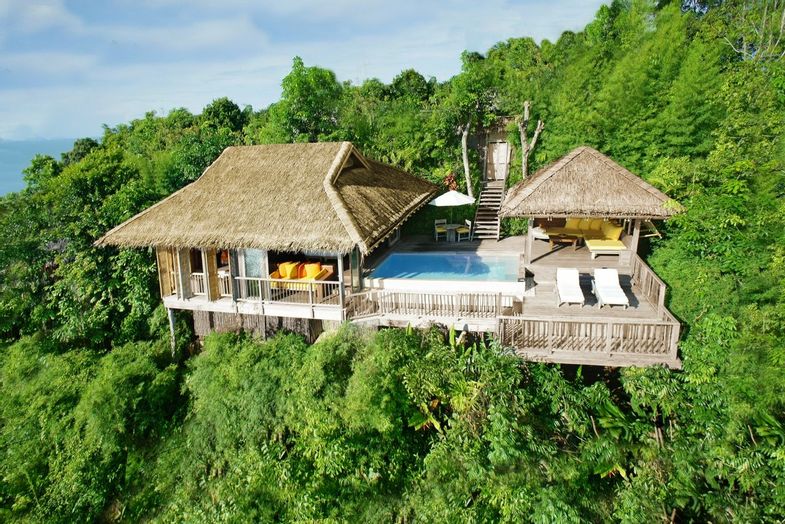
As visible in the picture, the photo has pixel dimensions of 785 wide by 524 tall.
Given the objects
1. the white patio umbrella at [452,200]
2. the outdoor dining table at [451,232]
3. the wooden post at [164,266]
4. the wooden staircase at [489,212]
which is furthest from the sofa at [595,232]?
the wooden post at [164,266]

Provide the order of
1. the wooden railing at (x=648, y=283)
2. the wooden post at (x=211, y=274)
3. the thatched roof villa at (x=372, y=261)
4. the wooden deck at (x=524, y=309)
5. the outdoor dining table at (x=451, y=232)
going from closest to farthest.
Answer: the wooden deck at (x=524, y=309), the thatched roof villa at (x=372, y=261), the wooden railing at (x=648, y=283), the wooden post at (x=211, y=274), the outdoor dining table at (x=451, y=232)

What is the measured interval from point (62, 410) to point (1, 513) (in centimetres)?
246

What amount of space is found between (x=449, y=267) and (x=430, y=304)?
3691mm

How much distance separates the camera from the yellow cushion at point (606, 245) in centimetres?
1307

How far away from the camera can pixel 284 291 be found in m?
12.3

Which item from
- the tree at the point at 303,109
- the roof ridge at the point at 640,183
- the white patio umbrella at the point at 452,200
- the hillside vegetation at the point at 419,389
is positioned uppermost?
the tree at the point at 303,109

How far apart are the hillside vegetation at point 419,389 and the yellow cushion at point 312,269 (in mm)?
1670

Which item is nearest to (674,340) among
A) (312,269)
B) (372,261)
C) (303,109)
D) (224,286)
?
(312,269)

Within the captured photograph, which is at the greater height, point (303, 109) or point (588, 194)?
point (303, 109)

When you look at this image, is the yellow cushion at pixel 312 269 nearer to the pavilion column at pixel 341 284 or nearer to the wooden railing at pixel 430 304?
the pavilion column at pixel 341 284

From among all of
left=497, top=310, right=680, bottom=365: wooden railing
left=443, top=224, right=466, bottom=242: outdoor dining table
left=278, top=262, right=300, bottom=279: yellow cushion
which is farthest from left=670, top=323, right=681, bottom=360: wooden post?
left=443, top=224, right=466, bottom=242: outdoor dining table

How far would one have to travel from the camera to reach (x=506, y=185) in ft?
66.8

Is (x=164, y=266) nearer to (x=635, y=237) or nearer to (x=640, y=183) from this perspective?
(x=635, y=237)

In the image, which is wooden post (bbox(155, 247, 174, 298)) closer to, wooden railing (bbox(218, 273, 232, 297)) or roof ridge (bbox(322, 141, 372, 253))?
wooden railing (bbox(218, 273, 232, 297))
